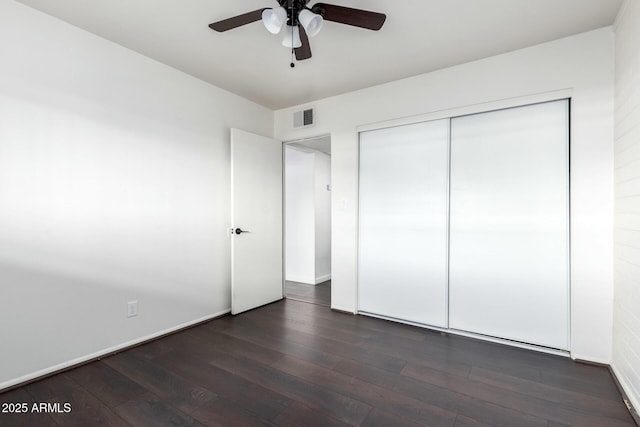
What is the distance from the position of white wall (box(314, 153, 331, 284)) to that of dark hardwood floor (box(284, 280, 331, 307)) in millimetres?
214

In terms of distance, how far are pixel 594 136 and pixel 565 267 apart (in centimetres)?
102

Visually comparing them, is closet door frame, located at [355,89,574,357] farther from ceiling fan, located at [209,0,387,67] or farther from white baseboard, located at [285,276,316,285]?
white baseboard, located at [285,276,316,285]

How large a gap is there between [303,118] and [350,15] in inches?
80.8

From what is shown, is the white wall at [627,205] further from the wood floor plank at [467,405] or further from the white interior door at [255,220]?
the white interior door at [255,220]

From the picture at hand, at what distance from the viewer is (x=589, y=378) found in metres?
2.02

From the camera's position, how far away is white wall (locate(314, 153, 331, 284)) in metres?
4.68

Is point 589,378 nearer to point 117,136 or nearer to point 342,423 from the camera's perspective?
point 342,423

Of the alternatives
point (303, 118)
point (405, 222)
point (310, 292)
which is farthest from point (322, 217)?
point (405, 222)

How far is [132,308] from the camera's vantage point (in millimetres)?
2492

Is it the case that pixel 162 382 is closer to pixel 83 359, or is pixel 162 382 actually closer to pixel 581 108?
pixel 83 359

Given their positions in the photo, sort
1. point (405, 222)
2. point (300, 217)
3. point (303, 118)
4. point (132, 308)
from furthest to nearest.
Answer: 1. point (300, 217)
2. point (303, 118)
3. point (405, 222)
4. point (132, 308)

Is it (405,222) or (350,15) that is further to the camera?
(405,222)

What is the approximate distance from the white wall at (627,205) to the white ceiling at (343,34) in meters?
0.29

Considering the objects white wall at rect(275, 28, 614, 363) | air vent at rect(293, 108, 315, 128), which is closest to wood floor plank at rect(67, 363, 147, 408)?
air vent at rect(293, 108, 315, 128)
